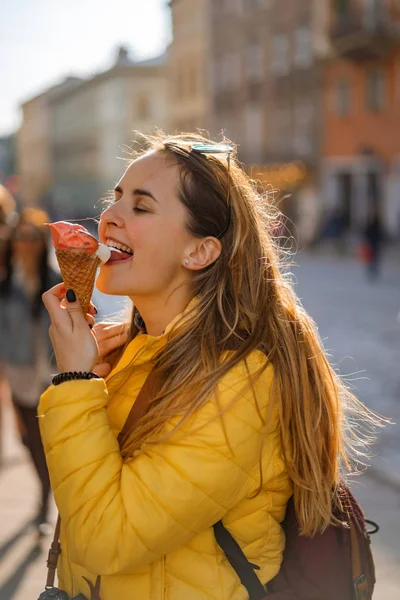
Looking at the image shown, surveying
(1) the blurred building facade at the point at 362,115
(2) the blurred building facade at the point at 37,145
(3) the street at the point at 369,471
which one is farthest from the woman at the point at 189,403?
(2) the blurred building facade at the point at 37,145

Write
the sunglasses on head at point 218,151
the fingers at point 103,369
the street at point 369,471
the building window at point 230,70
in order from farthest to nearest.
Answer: the building window at point 230,70 < the street at point 369,471 < the fingers at point 103,369 < the sunglasses on head at point 218,151

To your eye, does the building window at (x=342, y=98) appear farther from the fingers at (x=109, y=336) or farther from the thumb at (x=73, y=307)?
the thumb at (x=73, y=307)

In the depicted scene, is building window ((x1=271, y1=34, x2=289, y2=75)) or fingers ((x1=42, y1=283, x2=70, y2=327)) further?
building window ((x1=271, y1=34, x2=289, y2=75))

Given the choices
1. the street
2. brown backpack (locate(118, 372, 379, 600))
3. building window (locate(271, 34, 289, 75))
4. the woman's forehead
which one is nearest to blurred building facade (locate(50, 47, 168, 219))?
building window (locate(271, 34, 289, 75))

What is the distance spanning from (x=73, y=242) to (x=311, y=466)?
0.79m

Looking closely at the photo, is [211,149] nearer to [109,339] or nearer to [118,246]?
[118,246]

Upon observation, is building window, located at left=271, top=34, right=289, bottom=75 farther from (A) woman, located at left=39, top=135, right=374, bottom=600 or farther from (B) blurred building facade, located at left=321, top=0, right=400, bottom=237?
(A) woman, located at left=39, top=135, right=374, bottom=600

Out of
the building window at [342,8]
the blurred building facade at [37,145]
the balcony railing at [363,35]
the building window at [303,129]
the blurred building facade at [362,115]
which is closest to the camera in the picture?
the balcony railing at [363,35]

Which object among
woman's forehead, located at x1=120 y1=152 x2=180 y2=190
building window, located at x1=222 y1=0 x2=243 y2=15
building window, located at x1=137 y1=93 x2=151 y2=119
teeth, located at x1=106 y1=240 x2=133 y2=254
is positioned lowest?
teeth, located at x1=106 y1=240 x2=133 y2=254

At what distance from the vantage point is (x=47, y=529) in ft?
17.2

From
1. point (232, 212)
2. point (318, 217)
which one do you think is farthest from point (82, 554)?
point (318, 217)

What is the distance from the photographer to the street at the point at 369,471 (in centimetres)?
468

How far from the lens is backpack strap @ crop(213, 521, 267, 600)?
210cm

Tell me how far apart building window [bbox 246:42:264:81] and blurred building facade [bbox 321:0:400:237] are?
695 centimetres
